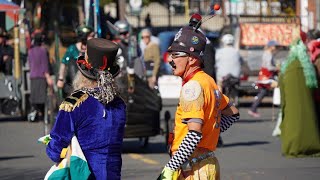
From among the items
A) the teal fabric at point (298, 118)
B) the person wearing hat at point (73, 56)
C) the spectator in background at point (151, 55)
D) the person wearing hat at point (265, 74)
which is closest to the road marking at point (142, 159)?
the person wearing hat at point (73, 56)

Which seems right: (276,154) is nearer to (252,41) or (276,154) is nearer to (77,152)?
(77,152)

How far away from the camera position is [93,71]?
702cm

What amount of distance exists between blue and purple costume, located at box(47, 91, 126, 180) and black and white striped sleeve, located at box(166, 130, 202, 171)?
439 mm

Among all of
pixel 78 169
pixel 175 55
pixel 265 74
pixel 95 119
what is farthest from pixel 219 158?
pixel 265 74

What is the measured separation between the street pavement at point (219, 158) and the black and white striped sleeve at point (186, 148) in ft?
18.4

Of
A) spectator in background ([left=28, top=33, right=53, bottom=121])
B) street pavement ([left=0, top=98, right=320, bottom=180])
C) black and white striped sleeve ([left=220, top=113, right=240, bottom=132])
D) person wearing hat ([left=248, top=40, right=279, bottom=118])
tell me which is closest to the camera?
black and white striped sleeve ([left=220, top=113, right=240, bottom=132])

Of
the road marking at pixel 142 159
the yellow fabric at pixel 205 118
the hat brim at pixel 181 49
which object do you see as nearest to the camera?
the yellow fabric at pixel 205 118

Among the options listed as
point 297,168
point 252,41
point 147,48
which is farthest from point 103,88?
point 252,41

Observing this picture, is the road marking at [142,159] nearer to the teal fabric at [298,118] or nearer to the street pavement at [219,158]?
the street pavement at [219,158]

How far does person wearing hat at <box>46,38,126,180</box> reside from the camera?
22.4 feet

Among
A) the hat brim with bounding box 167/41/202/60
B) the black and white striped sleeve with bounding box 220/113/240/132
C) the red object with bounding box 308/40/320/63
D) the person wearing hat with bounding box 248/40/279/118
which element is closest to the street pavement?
the red object with bounding box 308/40/320/63

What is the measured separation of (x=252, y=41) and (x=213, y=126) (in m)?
21.0

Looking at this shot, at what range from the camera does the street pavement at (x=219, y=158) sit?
12.9 m

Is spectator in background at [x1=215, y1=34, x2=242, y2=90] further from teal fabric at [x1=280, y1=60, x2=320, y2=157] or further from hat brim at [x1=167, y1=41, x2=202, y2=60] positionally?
hat brim at [x1=167, y1=41, x2=202, y2=60]
